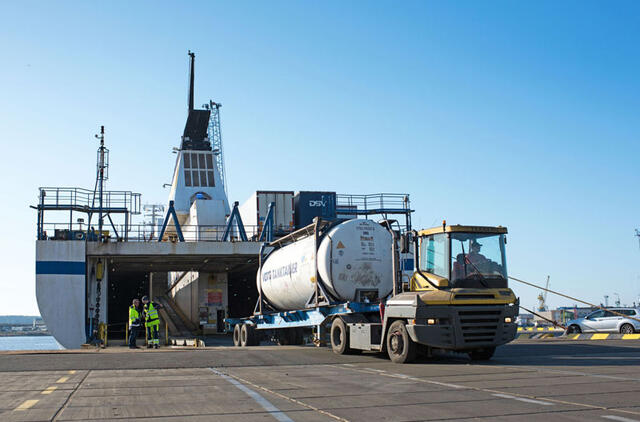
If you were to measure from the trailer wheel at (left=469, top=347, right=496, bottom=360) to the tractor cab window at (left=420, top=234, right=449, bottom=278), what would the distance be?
2.05 m

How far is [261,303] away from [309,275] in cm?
510

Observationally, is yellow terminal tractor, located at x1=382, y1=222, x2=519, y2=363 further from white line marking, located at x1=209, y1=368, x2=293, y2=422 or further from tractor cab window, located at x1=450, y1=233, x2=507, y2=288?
white line marking, located at x1=209, y1=368, x2=293, y2=422

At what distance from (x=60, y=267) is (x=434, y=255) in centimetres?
2226

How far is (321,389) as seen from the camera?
8.73 meters

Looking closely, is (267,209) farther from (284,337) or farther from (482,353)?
(482,353)

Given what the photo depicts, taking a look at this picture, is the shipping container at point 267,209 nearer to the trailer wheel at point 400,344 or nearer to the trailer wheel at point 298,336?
the trailer wheel at point 298,336

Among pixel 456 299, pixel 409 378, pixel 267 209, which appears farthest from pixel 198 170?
pixel 409 378

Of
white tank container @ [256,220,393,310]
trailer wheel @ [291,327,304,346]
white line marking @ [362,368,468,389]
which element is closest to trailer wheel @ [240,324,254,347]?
trailer wheel @ [291,327,304,346]

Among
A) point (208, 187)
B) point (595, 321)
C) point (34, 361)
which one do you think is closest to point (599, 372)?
point (34, 361)

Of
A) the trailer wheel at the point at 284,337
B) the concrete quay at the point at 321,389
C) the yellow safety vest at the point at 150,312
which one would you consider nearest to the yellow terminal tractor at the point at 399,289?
the concrete quay at the point at 321,389

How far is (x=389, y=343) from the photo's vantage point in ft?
43.9

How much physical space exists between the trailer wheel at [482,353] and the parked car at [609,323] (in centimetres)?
1480

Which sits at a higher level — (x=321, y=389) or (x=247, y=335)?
(x=321, y=389)

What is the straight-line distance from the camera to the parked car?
85.0 ft
